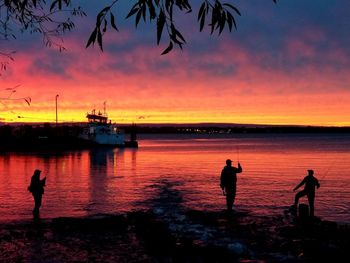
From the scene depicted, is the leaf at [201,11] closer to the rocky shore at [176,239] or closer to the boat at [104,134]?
the rocky shore at [176,239]

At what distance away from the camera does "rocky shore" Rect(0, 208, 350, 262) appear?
13.0 m

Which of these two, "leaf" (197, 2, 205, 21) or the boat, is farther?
the boat

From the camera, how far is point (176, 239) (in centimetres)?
1482

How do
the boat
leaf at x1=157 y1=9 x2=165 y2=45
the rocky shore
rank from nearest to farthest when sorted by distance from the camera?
leaf at x1=157 y1=9 x2=165 y2=45 < the rocky shore < the boat

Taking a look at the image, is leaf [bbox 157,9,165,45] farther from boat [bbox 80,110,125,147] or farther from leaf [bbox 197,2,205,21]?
boat [bbox 80,110,125,147]

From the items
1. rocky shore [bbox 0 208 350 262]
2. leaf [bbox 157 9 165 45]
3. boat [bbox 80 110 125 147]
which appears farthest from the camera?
boat [bbox 80 110 125 147]

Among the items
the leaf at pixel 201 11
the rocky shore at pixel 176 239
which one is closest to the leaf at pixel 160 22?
the leaf at pixel 201 11

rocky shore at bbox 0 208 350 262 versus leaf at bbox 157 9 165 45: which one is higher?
leaf at bbox 157 9 165 45

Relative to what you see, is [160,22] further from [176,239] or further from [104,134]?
[104,134]

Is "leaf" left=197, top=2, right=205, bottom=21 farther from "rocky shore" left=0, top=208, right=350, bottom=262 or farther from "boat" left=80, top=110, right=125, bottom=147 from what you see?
"boat" left=80, top=110, right=125, bottom=147

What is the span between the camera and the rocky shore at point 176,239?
13.0 m

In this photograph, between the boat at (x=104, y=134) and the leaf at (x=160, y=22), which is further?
the boat at (x=104, y=134)

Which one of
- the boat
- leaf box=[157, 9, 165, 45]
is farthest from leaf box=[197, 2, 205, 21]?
the boat

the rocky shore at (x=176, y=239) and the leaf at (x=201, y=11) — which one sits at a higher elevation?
the leaf at (x=201, y=11)
